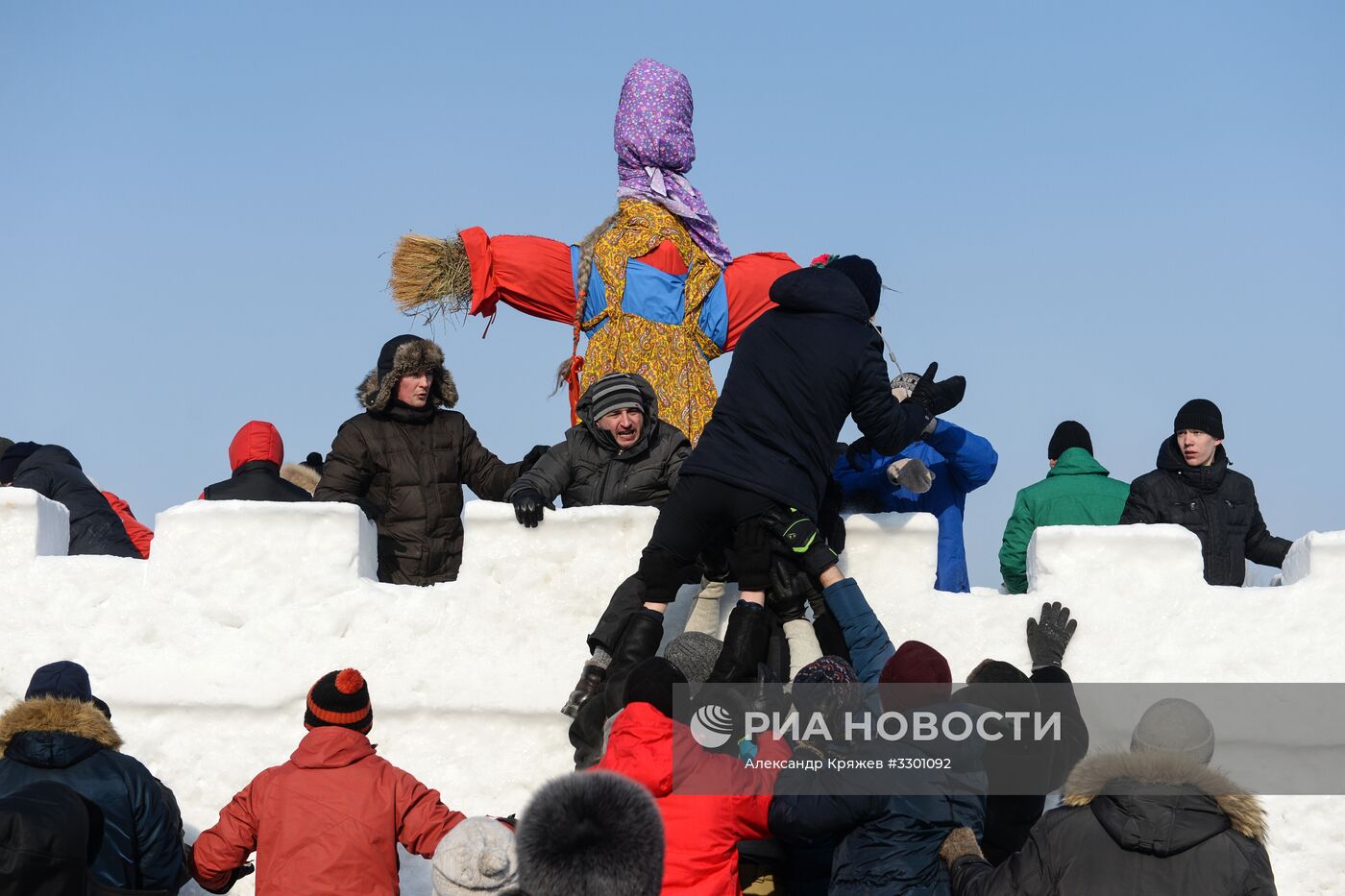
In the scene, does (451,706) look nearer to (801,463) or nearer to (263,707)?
(263,707)

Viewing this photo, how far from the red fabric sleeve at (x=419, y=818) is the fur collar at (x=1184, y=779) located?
2109mm

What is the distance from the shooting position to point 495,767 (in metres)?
7.57

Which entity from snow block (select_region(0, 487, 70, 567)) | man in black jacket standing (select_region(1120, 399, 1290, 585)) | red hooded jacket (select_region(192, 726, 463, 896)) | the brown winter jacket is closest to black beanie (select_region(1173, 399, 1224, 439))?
man in black jacket standing (select_region(1120, 399, 1290, 585))

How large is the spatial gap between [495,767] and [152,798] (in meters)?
1.96

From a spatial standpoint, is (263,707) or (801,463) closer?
(801,463)

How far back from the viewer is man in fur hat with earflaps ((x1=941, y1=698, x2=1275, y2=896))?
5.02m

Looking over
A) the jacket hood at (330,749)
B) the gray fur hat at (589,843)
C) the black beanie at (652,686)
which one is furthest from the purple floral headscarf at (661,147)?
the gray fur hat at (589,843)

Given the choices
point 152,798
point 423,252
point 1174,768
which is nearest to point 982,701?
point 1174,768

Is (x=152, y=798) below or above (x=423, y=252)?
below

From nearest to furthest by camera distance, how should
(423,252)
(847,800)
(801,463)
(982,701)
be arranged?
(847,800) → (982,701) → (801,463) → (423,252)

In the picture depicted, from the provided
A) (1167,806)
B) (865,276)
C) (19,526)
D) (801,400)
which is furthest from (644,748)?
(19,526)

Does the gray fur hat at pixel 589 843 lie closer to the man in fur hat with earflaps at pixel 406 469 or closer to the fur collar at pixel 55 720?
the fur collar at pixel 55 720

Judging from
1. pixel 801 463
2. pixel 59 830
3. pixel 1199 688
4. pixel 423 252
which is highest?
pixel 423 252

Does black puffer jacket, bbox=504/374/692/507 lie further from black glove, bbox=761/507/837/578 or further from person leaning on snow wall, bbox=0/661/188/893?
person leaning on snow wall, bbox=0/661/188/893
